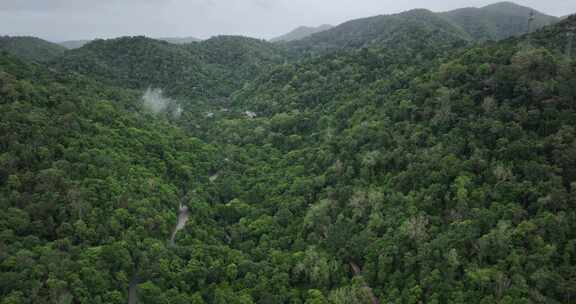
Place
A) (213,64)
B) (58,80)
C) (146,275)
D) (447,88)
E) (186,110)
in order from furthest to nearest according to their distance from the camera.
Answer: (213,64) < (186,110) < (58,80) < (447,88) < (146,275)

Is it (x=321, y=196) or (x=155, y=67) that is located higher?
(x=155, y=67)

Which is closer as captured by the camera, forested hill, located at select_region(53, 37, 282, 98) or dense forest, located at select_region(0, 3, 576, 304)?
dense forest, located at select_region(0, 3, 576, 304)

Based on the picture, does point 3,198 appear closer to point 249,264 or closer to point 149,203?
point 149,203

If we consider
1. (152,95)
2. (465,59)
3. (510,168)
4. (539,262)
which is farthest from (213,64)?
(539,262)

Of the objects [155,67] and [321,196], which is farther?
[155,67]
